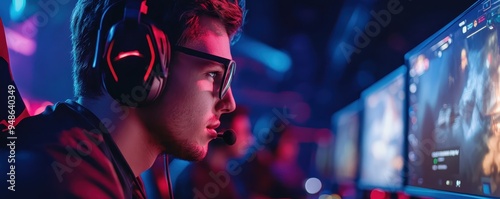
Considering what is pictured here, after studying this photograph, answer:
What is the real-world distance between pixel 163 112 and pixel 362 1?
1176mm

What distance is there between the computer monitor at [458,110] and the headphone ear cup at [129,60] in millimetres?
611

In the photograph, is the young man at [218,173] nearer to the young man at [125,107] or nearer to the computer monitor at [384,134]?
the computer monitor at [384,134]

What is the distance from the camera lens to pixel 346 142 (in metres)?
2.35

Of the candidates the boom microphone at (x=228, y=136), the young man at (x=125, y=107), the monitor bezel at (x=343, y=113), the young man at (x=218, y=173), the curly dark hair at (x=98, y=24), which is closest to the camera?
the young man at (x=125, y=107)

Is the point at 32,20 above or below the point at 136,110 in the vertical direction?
above

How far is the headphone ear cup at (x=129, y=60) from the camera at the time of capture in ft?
2.90

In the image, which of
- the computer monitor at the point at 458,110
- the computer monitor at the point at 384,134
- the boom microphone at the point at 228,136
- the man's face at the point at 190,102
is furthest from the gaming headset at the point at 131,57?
the computer monitor at the point at 384,134

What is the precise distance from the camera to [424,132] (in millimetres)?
1228

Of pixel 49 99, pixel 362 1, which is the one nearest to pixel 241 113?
pixel 362 1

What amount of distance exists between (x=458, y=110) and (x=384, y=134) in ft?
2.07

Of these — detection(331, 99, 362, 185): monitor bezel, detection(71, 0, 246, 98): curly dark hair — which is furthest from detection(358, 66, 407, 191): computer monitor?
detection(71, 0, 246, 98): curly dark hair

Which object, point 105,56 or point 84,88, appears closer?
point 105,56

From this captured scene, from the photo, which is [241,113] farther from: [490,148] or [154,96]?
[490,148]

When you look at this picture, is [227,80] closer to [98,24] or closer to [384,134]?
[98,24]
